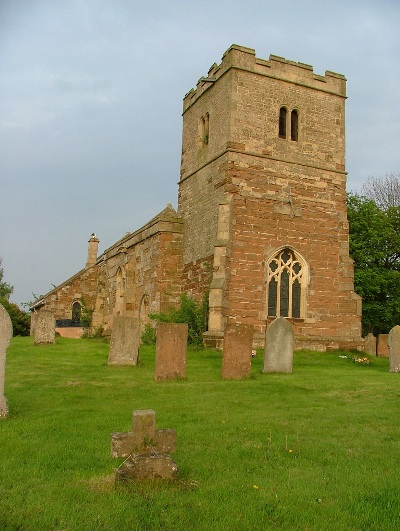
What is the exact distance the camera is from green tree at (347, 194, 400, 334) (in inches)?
1025

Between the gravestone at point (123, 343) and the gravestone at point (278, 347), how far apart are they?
3.03m

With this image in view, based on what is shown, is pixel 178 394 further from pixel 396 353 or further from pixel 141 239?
pixel 141 239

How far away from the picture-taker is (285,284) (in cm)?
1769

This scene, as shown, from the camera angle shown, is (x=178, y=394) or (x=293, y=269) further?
(x=293, y=269)

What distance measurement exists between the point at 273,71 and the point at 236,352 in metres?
11.7

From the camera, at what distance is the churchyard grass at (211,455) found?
3779mm

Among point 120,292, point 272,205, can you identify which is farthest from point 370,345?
point 120,292

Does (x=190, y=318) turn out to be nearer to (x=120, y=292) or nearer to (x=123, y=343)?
(x=123, y=343)

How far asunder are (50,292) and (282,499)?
27.6 metres

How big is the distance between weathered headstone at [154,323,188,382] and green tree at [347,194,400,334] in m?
17.3

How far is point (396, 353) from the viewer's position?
13.3 metres

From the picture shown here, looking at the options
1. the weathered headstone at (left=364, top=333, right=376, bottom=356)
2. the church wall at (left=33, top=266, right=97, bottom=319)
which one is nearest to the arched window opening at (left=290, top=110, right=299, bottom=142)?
the weathered headstone at (left=364, top=333, right=376, bottom=356)

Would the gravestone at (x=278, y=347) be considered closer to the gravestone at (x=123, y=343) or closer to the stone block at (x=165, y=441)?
the gravestone at (x=123, y=343)

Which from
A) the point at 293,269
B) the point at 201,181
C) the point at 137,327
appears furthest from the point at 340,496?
the point at 201,181
